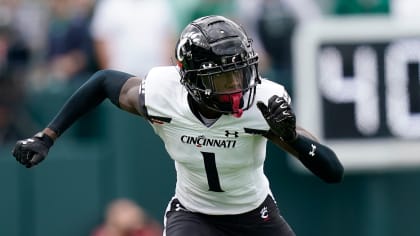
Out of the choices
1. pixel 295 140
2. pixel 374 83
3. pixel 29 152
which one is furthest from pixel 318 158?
pixel 374 83

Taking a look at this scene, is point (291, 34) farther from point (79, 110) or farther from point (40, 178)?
point (79, 110)

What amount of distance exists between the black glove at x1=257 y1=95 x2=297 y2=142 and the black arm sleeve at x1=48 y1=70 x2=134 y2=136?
3.24 feet

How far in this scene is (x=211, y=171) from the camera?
6348mm

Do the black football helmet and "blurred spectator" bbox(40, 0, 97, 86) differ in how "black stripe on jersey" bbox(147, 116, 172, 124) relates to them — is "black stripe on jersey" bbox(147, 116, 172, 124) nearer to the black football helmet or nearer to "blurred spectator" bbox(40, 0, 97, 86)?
the black football helmet

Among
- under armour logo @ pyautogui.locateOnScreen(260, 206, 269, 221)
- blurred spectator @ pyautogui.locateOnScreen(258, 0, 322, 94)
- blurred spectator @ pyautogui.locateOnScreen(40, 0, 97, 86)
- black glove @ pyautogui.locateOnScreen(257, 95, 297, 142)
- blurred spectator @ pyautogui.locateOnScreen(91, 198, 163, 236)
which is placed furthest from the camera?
blurred spectator @ pyautogui.locateOnScreen(258, 0, 322, 94)

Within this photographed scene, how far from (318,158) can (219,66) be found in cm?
65

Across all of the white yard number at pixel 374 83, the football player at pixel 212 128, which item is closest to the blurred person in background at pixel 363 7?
the white yard number at pixel 374 83

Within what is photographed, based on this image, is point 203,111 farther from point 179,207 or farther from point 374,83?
point 374,83

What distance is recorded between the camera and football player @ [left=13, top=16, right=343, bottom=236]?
6133mm

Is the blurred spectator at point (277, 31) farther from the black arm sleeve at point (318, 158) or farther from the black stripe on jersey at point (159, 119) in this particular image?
the black arm sleeve at point (318, 158)

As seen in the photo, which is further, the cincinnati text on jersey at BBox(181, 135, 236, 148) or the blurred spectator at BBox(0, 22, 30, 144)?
the blurred spectator at BBox(0, 22, 30, 144)

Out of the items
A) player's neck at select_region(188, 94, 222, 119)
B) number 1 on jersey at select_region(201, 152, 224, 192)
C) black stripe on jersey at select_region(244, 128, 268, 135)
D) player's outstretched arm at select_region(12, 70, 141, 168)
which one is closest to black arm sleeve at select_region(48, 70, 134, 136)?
player's outstretched arm at select_region(12, 70, 141, 168)

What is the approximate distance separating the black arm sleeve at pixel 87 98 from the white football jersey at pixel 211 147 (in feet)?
0.60

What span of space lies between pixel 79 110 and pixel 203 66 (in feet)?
2.63
